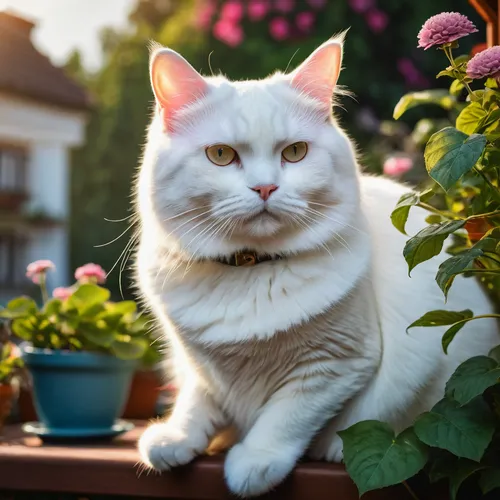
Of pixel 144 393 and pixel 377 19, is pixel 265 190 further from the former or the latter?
pixel 377 19

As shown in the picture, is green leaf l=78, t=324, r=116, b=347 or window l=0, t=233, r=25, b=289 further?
window l=0, t=233, r=25, b=289

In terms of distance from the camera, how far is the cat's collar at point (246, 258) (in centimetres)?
122

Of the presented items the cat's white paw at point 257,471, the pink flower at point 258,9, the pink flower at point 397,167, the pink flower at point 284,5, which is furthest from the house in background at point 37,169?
the cat's white paw at point 257,471

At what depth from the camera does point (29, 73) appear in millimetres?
5969

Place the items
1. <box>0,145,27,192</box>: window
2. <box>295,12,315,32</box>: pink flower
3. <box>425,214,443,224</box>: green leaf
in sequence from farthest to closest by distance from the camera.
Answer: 1. <box>0,145,27,192</box>: window
2. <box>295,12,315,32</box>: pink flower
3. <box>425,214,443,224</box>: green leaf

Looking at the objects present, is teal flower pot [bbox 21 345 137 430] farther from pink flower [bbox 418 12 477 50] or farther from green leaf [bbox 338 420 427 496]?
pink flower [bbox 418 12 477 50]

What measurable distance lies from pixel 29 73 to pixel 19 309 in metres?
4.76

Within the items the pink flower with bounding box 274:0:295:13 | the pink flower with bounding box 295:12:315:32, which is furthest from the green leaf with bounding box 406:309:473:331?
the pink flower with bounding box 274:0:295:13

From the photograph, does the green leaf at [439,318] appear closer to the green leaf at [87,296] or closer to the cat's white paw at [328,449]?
the cat's white paw at [328,449]

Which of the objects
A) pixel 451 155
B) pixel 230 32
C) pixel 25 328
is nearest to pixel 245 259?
pixel 451 155

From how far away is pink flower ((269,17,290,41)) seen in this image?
4.54m

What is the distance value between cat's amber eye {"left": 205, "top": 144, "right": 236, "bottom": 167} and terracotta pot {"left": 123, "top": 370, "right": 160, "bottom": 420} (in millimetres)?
946

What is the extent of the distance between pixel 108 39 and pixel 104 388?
9.12m

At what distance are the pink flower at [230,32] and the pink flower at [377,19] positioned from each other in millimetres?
828
